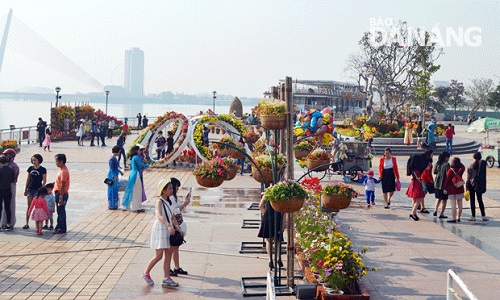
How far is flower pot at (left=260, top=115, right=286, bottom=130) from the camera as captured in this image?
8.94 metres

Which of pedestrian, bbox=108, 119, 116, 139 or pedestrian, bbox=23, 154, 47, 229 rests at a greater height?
pedestrian, bbox=108, 119, 116, 139

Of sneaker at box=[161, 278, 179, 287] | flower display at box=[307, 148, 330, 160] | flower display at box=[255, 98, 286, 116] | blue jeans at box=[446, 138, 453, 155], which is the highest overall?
flower display at box=[255, 98, 286, 116]

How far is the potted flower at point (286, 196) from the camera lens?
26.2 feet

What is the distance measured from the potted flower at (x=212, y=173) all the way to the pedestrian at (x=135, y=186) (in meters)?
4.67

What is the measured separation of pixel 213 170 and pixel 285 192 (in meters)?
2.92

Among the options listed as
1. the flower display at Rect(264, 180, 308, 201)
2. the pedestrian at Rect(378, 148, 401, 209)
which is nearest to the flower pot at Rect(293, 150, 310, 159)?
the pedestrian at Rect(378, 148, 401, 209)

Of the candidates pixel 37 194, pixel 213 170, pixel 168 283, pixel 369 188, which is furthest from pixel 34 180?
pixel 369 188

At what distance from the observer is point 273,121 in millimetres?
8977

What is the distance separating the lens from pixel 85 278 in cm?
959

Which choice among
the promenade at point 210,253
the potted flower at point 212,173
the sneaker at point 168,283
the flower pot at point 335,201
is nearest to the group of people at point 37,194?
the promenade at point 210,253

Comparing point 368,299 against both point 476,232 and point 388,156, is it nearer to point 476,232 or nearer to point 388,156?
point 476,232

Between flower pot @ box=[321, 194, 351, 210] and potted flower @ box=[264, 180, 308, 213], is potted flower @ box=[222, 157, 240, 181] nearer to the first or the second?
flower pot @ box=[321, 194, 351, 210]

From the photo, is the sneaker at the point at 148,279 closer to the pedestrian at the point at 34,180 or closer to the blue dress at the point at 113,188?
the pedestrian at the point at 34,180

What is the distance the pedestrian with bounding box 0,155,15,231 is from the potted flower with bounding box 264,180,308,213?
6584mm
